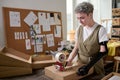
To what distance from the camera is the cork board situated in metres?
1.96

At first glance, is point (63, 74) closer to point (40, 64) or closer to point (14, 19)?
point (40, 64)

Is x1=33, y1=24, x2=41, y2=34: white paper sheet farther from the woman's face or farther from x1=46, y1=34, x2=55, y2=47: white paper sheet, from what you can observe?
the woman's face

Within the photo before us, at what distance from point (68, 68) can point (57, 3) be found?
167cm

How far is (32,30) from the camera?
7.04ft

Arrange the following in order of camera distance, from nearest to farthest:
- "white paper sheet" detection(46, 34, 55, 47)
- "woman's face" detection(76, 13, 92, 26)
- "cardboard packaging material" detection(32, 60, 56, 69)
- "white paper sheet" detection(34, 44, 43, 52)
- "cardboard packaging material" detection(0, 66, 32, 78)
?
"woman's face" detection(76, 13, 92, 26) < "cardboard packaging material" detection(0, 66, 32, 78) < "cardboard packaging material" detection(32, 60, 56, 69) < "white paper sheet" detection(34, 44, 43, 52) < "white paper sheet" detection(46, 34, 55, 47)

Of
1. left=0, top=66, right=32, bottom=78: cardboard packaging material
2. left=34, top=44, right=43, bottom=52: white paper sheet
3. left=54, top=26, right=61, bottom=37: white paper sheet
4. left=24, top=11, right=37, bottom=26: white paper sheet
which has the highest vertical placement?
left=24, top=11, right=37, bottom=26: white paper sheet

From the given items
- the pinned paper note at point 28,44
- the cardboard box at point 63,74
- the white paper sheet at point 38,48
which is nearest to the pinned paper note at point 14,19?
the pinned paper note at point 28,44

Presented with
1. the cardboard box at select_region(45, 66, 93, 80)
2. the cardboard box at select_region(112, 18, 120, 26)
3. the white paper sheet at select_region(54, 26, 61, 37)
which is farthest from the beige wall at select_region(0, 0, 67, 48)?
the cardboard box at select_region(112, 18, 120, 26)

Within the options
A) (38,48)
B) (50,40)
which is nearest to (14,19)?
(38,48)

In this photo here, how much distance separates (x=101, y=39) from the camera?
3.48 ft

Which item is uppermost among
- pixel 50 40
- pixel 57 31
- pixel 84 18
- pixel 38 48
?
pixel 84 18

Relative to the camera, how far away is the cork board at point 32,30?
6.42 ft

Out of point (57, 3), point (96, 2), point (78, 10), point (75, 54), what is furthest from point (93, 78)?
→ point (96, 2)

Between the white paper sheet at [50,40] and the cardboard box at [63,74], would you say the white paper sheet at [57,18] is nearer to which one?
the white paper sheet at [50,40]
